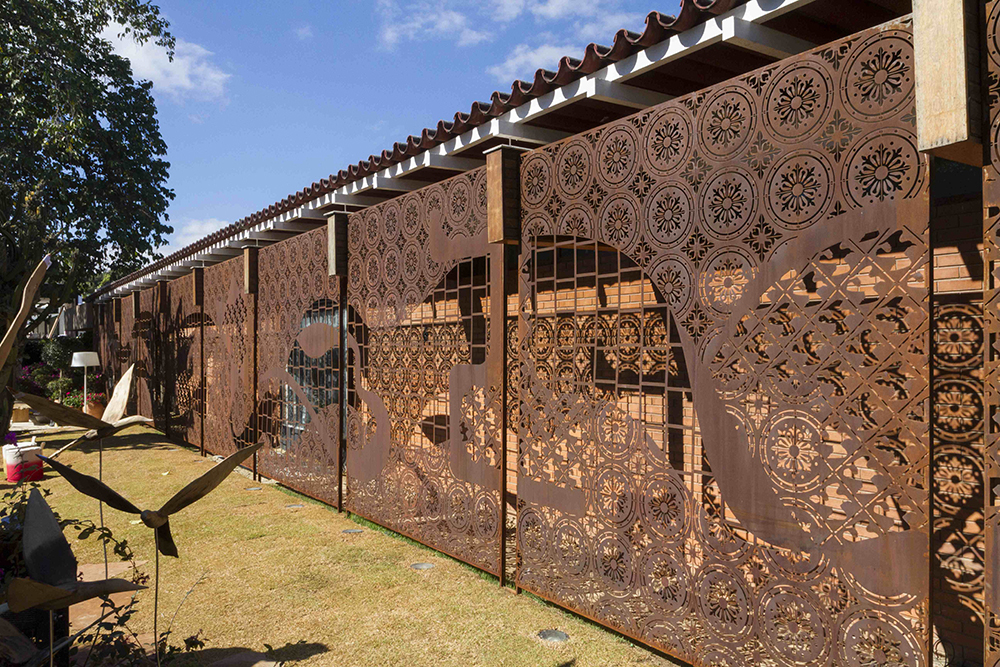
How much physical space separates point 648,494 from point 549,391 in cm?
→ 102

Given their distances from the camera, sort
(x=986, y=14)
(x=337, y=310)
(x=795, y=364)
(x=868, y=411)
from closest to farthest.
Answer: (x=986, y=14) < (x=868, y=411) < (x=795, y=364) < (x=337, y=310)

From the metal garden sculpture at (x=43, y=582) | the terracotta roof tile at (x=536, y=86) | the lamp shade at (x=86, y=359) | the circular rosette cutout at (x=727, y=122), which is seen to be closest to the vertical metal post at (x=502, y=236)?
the terracotta roof tile at (x=536, y=86)

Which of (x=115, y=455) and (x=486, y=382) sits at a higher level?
(x=486, y=382)

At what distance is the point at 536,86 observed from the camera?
4.16 m

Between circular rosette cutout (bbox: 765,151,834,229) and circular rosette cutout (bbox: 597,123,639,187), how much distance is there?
2.98 feet

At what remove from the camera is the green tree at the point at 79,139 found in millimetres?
15578

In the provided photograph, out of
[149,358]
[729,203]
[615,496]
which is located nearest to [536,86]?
[729,203]

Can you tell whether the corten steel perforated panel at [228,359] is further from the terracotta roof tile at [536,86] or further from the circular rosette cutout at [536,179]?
the circular rosette cutout at [536,179]

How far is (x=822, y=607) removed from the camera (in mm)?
2812

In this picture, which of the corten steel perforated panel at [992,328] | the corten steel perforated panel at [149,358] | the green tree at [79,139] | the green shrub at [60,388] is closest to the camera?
the corten steel perforated panel at [992,328]

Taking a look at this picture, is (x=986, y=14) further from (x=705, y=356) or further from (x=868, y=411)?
(x=705, y=356)

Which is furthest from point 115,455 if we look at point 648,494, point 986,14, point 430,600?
point 986,14

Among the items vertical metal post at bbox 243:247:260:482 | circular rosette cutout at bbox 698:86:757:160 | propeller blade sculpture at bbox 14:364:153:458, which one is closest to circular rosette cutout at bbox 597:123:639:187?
circular rosette cutout at bbox 698:86:757:160

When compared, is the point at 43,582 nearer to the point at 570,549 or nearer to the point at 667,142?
the point at 570,549
